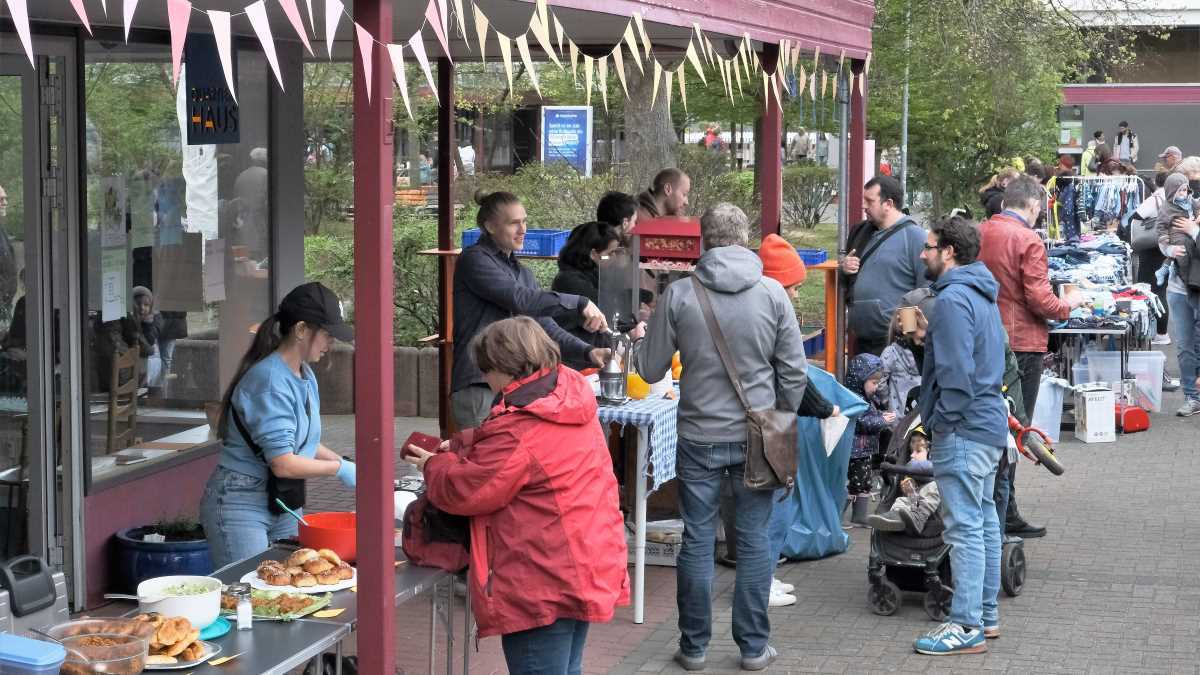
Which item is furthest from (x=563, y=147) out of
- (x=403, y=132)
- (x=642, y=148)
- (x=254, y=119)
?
(x=403, y=132)

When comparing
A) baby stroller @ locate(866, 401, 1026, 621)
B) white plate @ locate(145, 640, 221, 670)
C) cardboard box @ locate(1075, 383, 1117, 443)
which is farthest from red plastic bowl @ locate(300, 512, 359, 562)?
cardboard box @ locate(1075, 383, 1117, 443)

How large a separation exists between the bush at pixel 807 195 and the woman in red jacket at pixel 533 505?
20853 mm

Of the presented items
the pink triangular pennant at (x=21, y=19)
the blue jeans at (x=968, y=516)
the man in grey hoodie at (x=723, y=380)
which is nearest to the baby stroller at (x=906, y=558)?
the blue jeans at (x=968, y=516)

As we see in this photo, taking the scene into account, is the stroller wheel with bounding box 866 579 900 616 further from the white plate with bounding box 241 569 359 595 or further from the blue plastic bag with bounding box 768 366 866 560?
the white plate with bounding box 241 569 359 595

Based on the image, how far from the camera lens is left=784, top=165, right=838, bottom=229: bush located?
997 inches

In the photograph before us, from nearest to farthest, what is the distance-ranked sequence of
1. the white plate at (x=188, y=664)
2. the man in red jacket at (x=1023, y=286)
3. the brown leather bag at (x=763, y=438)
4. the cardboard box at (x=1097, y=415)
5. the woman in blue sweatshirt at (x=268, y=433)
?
the white plate at (x=188, y=664)
the woman in blue sweatshirt at (x=268, y=433)
the brown leather bag at (x=763, y=438)
the man in red jacket at (x=1023, y=286)
the cardboard box at (x=1097, y=415)

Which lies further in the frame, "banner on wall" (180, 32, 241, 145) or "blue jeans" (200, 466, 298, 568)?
"banner on wall" (180, 32, 241, 145)

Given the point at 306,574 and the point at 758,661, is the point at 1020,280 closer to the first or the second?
the point at 758,661

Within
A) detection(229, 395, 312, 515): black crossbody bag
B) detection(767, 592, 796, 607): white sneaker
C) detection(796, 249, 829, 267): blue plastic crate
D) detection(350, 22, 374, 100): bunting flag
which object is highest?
detection(350, 22, 374, 100): bunting flag

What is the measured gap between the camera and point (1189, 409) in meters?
13.0

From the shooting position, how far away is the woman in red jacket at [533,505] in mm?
4574

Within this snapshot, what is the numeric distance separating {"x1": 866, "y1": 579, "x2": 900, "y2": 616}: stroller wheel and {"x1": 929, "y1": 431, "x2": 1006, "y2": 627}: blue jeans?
574mm

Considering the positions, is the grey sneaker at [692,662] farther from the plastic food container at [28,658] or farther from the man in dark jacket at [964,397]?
the plastic food container at [28,658]

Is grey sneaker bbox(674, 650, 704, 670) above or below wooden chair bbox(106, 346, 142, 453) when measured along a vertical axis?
below
